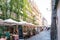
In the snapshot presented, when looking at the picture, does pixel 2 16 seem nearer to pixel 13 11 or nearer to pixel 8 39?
pixel 13 11

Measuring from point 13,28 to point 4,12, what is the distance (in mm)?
2839

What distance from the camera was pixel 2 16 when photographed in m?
27.9

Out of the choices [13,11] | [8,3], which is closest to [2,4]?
[8,3]

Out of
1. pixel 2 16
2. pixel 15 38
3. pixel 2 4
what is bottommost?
pixel 15 38

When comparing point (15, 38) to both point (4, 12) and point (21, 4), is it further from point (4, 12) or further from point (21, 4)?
point (21, 4)

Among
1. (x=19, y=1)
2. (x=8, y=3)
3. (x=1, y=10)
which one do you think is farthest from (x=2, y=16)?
(x=19, y=1)

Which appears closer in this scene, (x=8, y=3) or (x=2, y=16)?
(x=2, y=16)

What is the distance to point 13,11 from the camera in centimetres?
3384

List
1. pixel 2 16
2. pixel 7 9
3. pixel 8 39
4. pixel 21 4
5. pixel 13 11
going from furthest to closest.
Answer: pixel 21 4 → pixel 13 11 → pixel 7 9 → pixel 2 16 → pixel 8 39

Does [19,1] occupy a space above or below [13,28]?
above

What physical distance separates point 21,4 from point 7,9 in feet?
24.1

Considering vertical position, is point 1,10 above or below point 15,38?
above

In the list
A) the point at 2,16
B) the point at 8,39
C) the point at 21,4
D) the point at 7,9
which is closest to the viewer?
the point at 8,39

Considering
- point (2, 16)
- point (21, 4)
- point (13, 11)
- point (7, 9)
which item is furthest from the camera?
point (21, 4)
